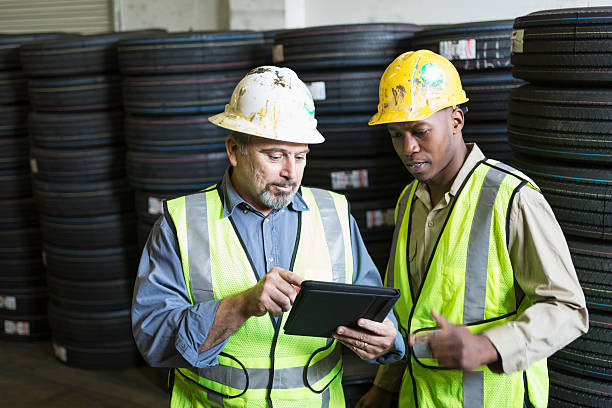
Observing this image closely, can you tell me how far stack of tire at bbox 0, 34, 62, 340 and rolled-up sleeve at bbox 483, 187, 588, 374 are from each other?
4.49m

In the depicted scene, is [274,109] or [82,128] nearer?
[274,109]

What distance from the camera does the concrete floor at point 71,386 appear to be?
188 inches

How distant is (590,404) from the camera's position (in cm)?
295

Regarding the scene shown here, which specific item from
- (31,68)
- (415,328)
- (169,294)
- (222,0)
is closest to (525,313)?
(415,328)

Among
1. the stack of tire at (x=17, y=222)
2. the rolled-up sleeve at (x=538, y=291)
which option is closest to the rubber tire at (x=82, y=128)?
the stack of tire at (x=17, y=222)

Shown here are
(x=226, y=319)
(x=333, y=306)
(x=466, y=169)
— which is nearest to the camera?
(x=333, y=306)

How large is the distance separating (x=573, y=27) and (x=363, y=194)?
1.76 metres

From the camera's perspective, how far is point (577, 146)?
281 centimetres

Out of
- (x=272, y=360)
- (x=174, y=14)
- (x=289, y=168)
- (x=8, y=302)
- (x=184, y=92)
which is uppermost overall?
(x=174, y=14)

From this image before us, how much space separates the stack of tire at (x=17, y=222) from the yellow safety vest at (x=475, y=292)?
4219mm

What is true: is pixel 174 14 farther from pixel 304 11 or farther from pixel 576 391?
pixel 576 391

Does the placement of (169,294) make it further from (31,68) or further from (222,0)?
(222,0)

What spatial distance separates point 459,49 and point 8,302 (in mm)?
4276

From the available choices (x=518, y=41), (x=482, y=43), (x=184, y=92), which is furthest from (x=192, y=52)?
(x=518, y=41)
